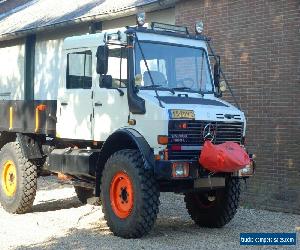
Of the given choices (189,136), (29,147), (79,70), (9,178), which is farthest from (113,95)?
(9,178)

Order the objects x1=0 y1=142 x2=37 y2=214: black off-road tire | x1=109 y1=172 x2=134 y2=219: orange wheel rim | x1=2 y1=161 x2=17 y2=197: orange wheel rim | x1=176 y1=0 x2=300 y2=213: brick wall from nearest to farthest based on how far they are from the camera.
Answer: x1=109 y1=172 x2=134 y2=219: orange wheel rim → x1=0 y1=142 x2=37 y2=214: black off-road tire → x1=2 y1=161 x2=17 y2=197: orange wheel rim → x1=176 y1=0 x2=300 y2=213: brick wall

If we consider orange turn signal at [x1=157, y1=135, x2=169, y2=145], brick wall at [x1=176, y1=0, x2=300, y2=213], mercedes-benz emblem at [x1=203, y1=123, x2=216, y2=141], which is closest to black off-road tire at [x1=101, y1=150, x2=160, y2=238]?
orange turn signal at [x1=157, y1=135, x2=169, y2=145]

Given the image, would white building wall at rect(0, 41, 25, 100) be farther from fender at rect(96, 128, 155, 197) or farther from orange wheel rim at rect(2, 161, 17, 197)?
fender at rect(96, 128, 155, 197)

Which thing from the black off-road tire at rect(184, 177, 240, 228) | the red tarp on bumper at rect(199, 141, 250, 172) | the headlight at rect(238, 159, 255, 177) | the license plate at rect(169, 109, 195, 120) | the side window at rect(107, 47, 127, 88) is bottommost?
the black off-road tire at rect(184, 177, 240, 228)

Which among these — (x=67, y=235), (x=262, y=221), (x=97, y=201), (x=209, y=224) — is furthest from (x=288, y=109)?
(x=67, y=235)

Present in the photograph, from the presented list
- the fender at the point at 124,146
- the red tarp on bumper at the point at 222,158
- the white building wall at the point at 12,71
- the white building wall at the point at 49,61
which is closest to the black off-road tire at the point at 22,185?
the fender at the point at 124,146

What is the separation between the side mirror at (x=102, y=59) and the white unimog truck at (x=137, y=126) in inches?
0.5

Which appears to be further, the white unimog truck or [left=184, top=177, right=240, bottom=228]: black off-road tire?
[left=184, top=177, right=240, bottom=228]: black off-road tire

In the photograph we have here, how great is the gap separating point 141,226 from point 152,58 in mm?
2434

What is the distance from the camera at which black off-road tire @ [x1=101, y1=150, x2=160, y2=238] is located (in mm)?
7945

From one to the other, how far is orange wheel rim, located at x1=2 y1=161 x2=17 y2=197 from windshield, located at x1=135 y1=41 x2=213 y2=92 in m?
3.34

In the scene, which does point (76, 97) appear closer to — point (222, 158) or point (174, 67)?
point (174, 67)

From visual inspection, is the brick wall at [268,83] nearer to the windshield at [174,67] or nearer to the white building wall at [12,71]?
the windshield at [174,67]

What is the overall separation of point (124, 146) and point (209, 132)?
1.24 m
